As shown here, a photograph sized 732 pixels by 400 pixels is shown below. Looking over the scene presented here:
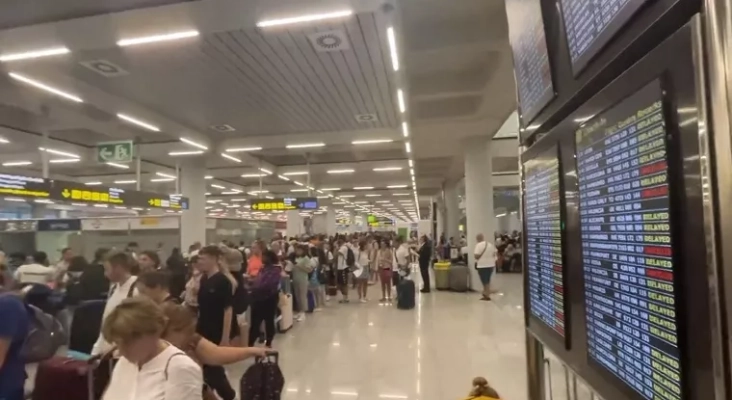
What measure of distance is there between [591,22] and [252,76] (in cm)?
708

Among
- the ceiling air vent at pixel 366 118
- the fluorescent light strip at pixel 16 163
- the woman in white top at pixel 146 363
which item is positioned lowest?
the woman in white top at pixel 146 363

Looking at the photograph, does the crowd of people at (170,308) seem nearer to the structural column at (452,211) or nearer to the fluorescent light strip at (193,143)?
the fluorescent light strip at (193,143)

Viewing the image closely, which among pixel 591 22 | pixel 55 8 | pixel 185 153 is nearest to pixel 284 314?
pixel 55 8

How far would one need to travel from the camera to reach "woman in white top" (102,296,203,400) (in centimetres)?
205

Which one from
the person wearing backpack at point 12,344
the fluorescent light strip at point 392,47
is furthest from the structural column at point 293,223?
the person wearing backpack at point 12,344

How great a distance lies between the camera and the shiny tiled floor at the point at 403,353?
5.78 metres

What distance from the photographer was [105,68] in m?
7.53

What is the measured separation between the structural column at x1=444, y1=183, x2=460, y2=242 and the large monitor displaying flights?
20634mm

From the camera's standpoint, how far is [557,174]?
188 centimetres

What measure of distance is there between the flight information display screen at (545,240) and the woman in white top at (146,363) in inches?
56.1

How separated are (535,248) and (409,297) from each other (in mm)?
9790

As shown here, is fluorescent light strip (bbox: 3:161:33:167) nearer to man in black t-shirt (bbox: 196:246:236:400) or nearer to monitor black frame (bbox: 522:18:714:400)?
man in black t-shirt (bbox: 196:246:236:400)

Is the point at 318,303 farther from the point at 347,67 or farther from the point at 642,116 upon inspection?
the point at 642,116

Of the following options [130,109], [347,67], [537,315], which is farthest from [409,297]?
[537,315]
